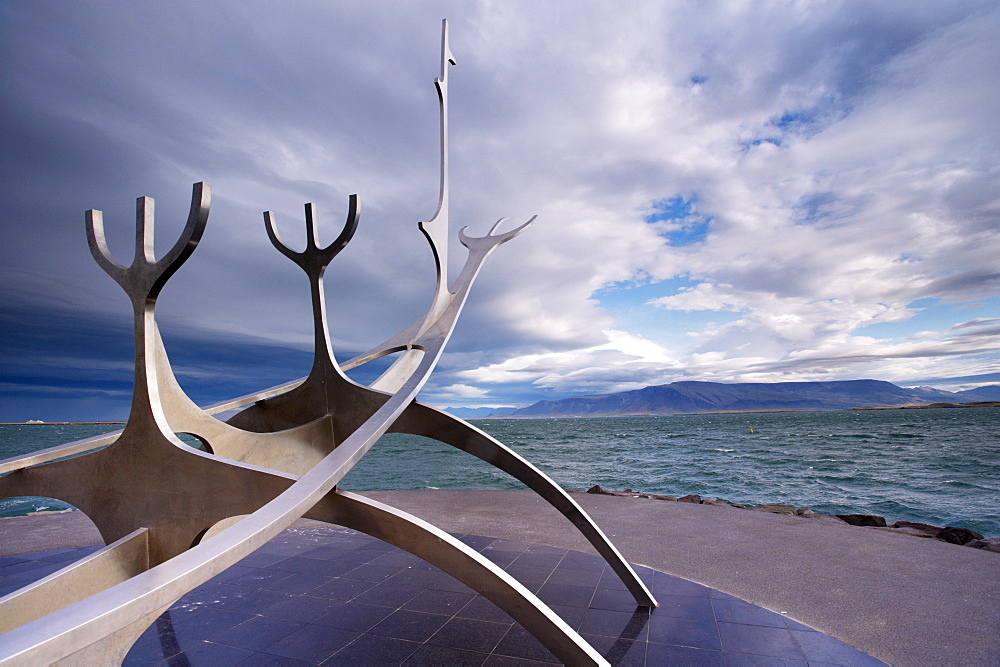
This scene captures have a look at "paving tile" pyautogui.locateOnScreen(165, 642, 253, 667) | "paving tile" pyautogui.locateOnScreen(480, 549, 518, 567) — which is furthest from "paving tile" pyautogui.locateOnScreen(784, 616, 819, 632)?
"paving tile" pyautogui.locateOnScreen(165, 642, 253, 667)

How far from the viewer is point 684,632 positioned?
17.3 feet

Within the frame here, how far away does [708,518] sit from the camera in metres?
10.8

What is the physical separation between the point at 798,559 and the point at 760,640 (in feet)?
11.3

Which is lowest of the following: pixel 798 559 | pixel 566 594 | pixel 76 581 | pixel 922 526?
pixel 922 526

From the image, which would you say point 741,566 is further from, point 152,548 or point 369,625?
point 152,548

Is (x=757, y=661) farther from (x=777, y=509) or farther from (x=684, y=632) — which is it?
(x=777, y=509)

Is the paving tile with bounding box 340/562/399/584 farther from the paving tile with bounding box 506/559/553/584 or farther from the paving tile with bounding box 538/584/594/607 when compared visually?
the paving tile with bounding box 538/584/594/607

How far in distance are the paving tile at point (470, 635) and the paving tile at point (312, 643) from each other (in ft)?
2.83

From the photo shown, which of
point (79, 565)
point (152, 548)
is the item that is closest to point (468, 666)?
point (152, 548)

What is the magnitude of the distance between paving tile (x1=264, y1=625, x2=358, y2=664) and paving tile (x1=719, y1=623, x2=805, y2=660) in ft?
11.7

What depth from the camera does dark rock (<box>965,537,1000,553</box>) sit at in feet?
27.9

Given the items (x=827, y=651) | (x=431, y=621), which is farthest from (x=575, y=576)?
(x=827, y=651)

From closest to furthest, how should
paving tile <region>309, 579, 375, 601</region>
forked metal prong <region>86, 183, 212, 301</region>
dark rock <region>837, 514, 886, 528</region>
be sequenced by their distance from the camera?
forked metal prong <region>86, 183, 212, 301</region> → paving tile <region>309, 579, 375, 601</region> → dark rock <region>837, 514, 886, 528</region>

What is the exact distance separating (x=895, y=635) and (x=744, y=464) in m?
31.9
